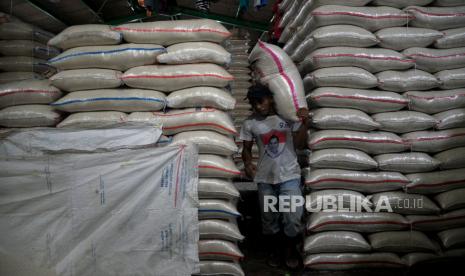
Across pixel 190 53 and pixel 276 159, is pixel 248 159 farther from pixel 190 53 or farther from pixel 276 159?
pixel 190 53

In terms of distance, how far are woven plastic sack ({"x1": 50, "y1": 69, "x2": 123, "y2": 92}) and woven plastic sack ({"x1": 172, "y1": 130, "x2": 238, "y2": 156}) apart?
0.62 metres

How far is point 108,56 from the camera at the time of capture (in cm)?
242

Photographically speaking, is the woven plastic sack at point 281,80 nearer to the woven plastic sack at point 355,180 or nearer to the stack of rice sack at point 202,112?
the stack of rice sack at point 202,112

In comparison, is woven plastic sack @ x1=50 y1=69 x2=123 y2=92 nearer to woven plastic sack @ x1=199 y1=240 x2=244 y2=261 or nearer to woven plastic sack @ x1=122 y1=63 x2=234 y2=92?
woven plastic sack @ x1=122 y1=63 x2=234 y2=92

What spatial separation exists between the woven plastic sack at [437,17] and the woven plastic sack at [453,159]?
1.04 m

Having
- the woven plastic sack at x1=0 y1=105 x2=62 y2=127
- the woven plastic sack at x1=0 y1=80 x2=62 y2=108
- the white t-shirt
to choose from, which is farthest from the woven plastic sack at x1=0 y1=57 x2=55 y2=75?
the white t-shirt

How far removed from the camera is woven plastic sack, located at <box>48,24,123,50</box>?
2.41 metres

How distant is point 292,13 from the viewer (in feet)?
10.9

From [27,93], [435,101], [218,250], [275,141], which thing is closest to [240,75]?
[275,141]

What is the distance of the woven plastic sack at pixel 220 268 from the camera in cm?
240

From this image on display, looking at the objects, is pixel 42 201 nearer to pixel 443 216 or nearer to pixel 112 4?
pixel 443 216

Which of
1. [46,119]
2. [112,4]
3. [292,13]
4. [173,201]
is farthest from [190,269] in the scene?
[112,4]

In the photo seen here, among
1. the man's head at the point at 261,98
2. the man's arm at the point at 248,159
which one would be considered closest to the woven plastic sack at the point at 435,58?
the man's head at the point at 261,98

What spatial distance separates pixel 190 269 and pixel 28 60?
2.76 m
